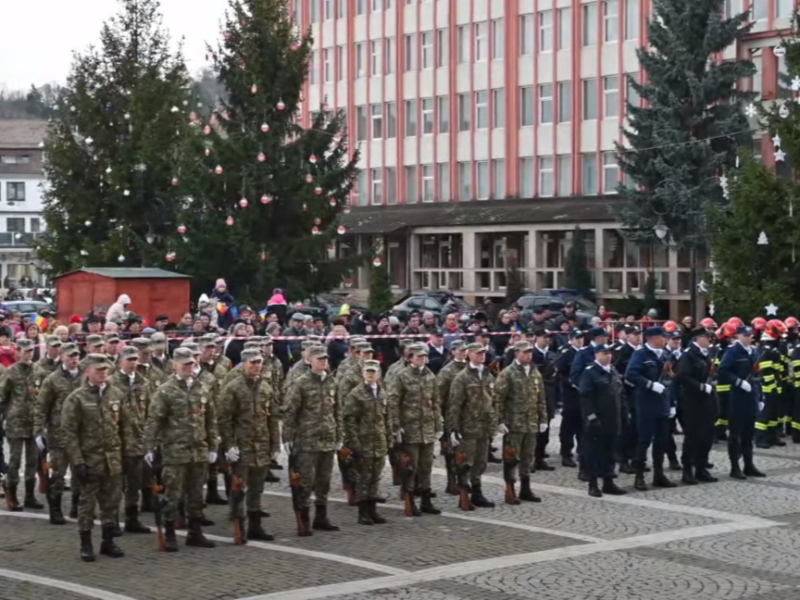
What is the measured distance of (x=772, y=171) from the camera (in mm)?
35062

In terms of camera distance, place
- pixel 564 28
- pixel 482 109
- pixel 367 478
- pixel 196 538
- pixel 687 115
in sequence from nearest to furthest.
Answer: pixel 196 538
pixel 367 478
pixel 687 115
pixel 564 28
pixel 482 109

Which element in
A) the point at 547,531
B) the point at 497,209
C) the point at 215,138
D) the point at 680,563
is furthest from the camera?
the point at 497,209

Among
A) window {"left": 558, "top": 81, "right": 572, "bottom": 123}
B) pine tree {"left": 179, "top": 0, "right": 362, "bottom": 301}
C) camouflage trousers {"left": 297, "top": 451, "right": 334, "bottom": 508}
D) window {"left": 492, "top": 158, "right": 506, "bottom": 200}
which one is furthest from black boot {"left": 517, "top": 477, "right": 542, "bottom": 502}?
window {"left": 492, "top": 158, "right": 506, "bottom": 200}

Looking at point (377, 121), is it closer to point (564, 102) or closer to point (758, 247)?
point (564, 102)

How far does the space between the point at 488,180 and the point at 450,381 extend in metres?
49.7

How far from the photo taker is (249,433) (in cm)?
1545

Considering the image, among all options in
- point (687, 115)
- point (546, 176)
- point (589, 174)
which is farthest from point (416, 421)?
point (546, 176)

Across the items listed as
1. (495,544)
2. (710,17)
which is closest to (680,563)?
(495,544)

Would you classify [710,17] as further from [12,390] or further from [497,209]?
[12,390]

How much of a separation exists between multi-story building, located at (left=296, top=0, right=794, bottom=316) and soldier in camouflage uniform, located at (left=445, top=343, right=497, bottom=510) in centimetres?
3961

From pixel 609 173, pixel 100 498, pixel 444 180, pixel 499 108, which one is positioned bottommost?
pixel 100 498

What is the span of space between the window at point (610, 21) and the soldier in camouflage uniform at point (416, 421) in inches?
1784

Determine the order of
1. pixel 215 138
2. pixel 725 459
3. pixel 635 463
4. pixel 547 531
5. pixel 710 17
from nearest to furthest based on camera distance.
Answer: pixel 547 531 < pixel 635 463 < pixel 725 459 < pixel 215 138 < pixel 710 17

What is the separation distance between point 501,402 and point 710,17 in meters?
33.9
